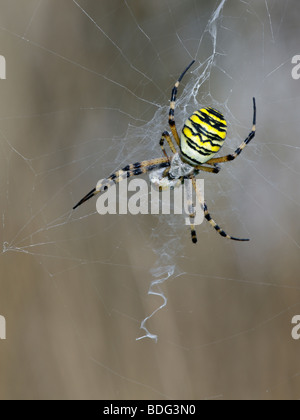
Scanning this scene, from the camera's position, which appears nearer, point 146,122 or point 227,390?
point 146,122

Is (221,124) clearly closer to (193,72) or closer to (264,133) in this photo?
(193,72)

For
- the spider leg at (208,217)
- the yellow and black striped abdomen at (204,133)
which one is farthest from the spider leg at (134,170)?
the yellow and black striped abdomen at (204,133)

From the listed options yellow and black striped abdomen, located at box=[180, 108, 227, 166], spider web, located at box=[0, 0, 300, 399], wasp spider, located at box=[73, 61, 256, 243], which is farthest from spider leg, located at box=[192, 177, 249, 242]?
yellow and black striped abdomen, located at box=[180, 108, 227, 166]

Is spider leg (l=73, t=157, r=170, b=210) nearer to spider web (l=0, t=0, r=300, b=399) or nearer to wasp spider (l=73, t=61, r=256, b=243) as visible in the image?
wasp spider (l=73, t=61, r=256, b=243)

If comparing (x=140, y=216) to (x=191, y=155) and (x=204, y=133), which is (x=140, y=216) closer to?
(x=191, y=155)

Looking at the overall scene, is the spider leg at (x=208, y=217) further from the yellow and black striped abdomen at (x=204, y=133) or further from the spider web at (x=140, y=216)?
the yellow and black striped abdomen at (x=204, y=133)

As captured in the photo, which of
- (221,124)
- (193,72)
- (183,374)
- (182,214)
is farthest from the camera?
(182,214)

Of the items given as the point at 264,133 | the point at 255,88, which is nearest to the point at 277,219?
the point at 264,133
